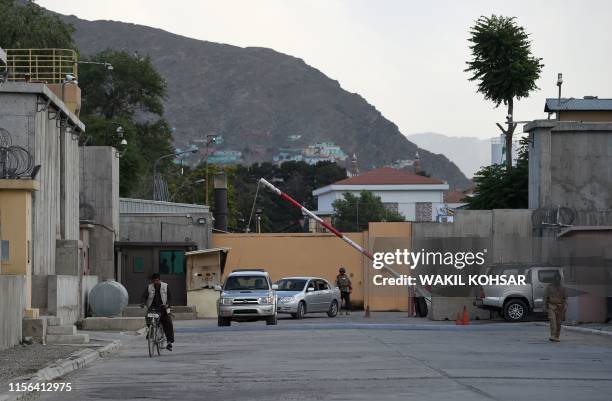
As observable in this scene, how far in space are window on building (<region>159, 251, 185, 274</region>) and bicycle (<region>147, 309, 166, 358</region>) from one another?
29854mm

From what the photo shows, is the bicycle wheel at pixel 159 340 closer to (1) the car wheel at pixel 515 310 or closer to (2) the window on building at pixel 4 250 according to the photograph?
(2) the window on building at pixel 4 250

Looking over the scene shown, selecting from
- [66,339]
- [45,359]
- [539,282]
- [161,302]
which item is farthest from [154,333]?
[539,282]

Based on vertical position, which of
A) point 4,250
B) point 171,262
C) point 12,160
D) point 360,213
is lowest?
point 171,262

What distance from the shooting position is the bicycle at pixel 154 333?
2822 cm

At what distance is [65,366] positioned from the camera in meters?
24.3

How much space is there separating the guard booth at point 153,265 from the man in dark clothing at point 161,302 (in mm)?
29061

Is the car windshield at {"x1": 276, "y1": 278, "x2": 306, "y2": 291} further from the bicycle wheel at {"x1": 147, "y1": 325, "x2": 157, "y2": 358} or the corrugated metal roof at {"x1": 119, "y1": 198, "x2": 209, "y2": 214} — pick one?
the bicycle wheel at {"x1": 147, "y1": 325, "x2": 157, "y2": 358}

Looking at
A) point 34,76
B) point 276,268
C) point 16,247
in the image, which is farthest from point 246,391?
point 276,268

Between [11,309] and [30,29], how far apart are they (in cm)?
5777

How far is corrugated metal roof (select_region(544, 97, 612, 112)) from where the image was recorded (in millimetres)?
73438

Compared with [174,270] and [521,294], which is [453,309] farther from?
[174,270]

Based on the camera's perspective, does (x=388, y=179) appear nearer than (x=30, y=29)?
No

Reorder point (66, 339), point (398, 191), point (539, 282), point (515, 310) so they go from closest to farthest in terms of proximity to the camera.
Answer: point (66, 339), point (539, 282), point (515, 310), point (398, 191)

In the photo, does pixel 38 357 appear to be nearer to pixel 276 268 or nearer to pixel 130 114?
pixel 276 268
